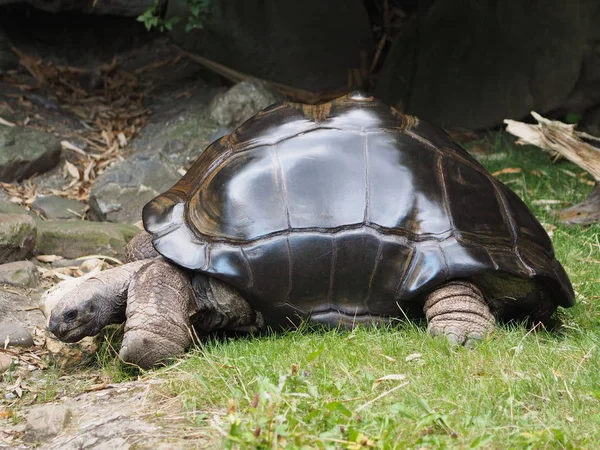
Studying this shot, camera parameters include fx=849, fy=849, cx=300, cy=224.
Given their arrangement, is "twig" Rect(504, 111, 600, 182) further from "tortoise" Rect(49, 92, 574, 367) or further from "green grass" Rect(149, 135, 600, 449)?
"green grass" Rect(149, 135, 600, 449)

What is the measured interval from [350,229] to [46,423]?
67.2 inches

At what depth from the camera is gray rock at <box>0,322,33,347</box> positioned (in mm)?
4604

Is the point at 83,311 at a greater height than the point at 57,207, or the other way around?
the point at 83,311

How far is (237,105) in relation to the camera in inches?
340

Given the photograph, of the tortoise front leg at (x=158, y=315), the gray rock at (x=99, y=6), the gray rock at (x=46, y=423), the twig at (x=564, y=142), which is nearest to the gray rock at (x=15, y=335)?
the tortoise front leg at (x=158, y=315)

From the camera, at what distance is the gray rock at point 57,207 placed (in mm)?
6980

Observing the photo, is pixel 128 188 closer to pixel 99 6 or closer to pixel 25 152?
pixel 25 152

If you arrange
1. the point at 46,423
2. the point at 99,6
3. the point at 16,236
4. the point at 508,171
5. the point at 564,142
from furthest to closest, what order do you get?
1. the point at 99,6
2. the point at 508,171
3. the point at 564,142
4. the point at 16,236
5. the point at 46,423

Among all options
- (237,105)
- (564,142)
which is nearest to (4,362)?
(564,142)

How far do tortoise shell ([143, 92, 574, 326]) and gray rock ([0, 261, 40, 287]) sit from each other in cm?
115

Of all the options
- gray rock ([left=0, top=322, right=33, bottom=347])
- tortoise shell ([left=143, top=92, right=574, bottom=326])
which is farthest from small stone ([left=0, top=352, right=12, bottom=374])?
tortoise shell ([left=143, top=92, right=574, bottom=326])

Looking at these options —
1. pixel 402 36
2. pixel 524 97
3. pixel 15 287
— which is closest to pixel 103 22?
pixel 402 36

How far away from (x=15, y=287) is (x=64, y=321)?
113 cm

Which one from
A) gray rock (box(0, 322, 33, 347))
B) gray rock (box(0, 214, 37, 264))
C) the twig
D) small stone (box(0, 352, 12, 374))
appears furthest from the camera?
the twig
